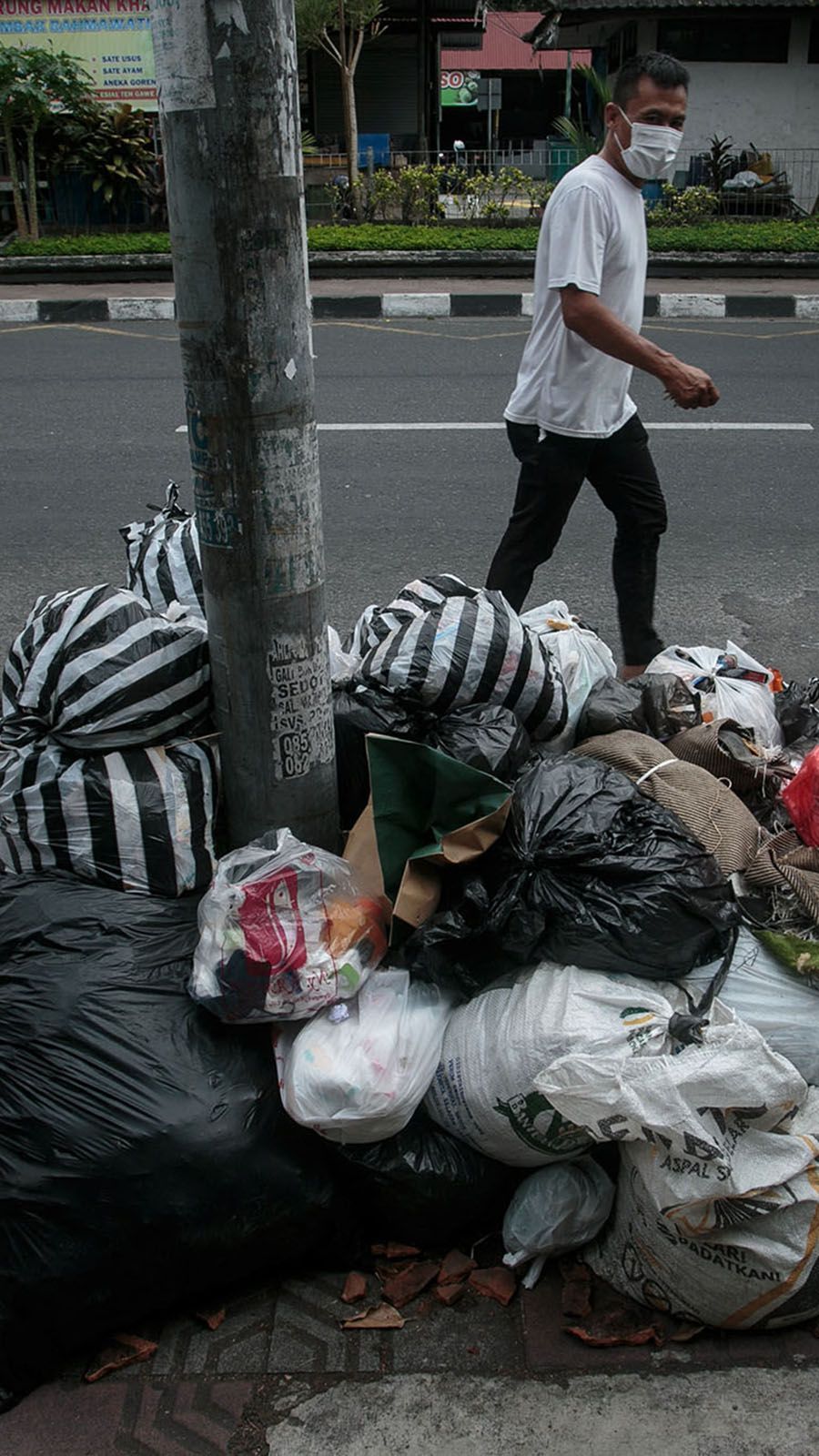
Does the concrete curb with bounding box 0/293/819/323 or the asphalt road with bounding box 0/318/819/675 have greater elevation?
the concrete curb with bounding box 0/293/819/323

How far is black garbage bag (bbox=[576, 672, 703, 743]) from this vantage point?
2.90 meters

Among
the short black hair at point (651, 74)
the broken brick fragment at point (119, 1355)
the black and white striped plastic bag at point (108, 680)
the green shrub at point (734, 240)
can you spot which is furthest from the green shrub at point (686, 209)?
the broken brick fragment at point (119, 1355)

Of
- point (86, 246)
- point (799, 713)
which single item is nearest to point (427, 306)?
point (86, 246)

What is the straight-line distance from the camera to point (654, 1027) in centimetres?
193

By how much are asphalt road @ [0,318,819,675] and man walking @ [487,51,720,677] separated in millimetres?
878

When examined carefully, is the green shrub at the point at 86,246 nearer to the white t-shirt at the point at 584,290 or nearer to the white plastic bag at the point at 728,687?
the white t-shirt at the point at 584,290

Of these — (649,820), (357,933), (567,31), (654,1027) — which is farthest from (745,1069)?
(567,31)

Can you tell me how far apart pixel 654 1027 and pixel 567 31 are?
2188 centimetres

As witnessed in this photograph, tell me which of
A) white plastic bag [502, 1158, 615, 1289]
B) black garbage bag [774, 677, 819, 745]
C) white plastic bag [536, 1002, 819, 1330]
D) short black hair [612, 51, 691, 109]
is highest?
short black hair [612, 51, 691, 109]

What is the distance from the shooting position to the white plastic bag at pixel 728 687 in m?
3.02

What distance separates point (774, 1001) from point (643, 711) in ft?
3.18

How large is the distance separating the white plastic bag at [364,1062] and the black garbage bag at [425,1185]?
49 millimetres

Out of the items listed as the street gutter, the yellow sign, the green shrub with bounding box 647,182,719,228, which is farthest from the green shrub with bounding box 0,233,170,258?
the green shrub with bounding box 647,182,719,228

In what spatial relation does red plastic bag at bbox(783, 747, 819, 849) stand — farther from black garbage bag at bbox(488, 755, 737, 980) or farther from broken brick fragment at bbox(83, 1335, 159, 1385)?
broken brick fragment at bbox(83, 1335, 159, 1385)
